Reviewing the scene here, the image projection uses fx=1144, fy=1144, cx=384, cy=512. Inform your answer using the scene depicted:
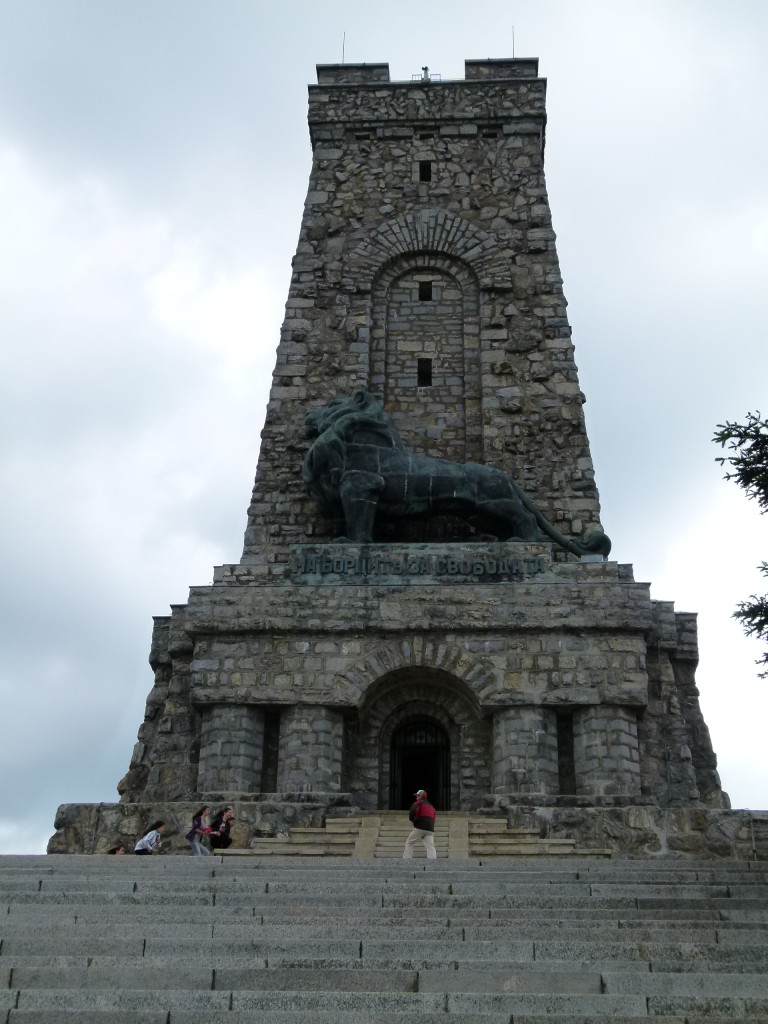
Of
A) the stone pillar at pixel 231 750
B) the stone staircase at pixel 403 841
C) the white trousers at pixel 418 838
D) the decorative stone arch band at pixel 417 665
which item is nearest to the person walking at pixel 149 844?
the stone staircase at pixel 403 841

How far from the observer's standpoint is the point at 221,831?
14.3 m

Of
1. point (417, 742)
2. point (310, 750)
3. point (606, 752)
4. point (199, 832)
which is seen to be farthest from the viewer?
point (417, 742)

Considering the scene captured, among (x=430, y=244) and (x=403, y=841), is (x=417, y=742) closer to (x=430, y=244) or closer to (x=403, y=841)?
(x=403, y=841)

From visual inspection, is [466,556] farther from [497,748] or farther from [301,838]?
[301,838]

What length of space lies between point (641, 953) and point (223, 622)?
37.2 ft

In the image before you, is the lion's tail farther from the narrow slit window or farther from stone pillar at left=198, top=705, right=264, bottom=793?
stone pillar at left=198, top=705, right=264, bottom=793

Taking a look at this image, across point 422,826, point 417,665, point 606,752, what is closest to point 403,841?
point 422,826

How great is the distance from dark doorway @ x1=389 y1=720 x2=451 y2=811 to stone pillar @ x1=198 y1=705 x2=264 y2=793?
2242mm

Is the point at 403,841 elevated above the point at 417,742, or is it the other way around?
the point at 417,742

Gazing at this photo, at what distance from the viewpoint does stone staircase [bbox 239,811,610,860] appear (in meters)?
13.8

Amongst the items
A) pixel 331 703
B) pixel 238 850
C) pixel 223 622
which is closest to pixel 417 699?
pixel 331 703

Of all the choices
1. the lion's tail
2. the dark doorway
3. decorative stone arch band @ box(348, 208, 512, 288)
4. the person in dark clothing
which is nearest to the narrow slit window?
the dark doorway

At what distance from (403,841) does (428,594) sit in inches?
172

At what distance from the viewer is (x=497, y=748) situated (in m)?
17.0
